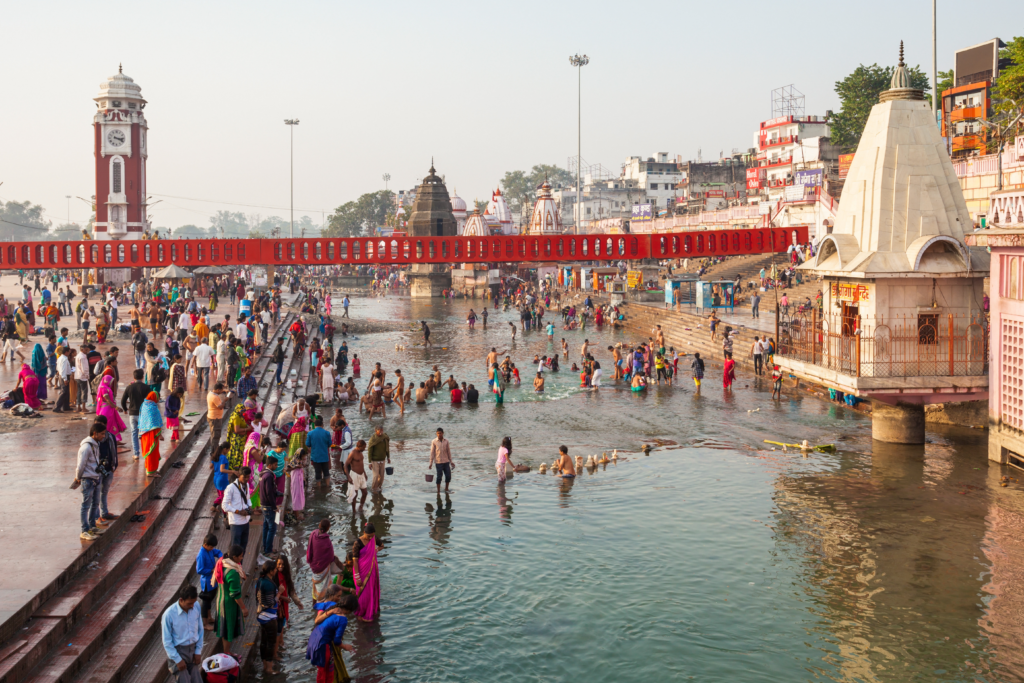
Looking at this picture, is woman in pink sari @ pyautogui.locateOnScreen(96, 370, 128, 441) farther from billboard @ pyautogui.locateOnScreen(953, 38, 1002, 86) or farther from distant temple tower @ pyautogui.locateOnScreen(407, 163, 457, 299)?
distant temple tower @ pyautogui.locateOnScreen(407, 163, 457, 299)

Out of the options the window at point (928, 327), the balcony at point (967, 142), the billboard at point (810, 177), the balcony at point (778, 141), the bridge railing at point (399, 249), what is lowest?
the window at point (928, 327)

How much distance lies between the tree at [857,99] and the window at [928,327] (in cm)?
4228

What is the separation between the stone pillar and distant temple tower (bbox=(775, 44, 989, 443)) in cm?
2

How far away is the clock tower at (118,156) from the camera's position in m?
55.1

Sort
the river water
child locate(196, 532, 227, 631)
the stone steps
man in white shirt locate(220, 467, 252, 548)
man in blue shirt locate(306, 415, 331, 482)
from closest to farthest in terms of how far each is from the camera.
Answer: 1. the stone steps
2. child locate(196, 532, 227, 631)
3. the river water
4. man in white shirt locate(220, 467, 252, 548)
5. man in blue shirt locate(306, 415, 331, 482)

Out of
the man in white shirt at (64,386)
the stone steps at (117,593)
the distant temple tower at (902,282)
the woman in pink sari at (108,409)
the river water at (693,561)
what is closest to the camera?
the stone steps at (117,593)

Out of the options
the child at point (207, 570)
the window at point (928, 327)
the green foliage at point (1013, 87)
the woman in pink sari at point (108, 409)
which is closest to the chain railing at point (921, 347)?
the window at point (928, 327)

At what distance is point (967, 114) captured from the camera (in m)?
46.0

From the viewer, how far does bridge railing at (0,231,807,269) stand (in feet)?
143

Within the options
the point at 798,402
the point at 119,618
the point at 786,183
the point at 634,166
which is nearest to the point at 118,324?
the point at 798,402

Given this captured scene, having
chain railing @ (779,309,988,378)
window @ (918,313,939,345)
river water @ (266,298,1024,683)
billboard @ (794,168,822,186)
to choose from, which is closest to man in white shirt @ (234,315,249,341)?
river water @ (266,298,1024,683)

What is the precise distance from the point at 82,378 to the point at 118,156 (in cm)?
4404

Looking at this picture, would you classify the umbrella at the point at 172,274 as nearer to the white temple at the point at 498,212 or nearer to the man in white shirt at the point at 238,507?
the man in white shirt at the point at 238,507

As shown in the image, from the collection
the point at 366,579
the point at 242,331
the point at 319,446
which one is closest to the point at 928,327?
the point at 319,446
